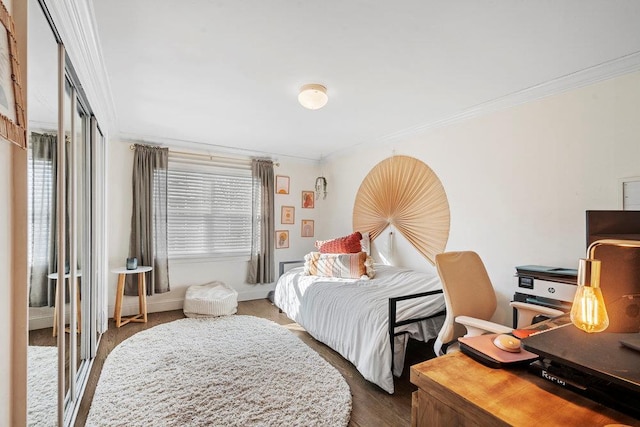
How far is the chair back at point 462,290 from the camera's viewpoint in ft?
6.39

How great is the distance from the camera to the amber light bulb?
2.39 feet

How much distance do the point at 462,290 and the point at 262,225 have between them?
10.6 ft

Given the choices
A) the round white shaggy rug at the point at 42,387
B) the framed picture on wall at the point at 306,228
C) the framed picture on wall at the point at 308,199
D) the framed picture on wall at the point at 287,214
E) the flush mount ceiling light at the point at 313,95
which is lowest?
the round white shaggy rug at the point at 42,387

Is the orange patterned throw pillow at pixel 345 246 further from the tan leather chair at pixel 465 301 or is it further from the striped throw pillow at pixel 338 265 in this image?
the tan leather chair at pixel 465 301

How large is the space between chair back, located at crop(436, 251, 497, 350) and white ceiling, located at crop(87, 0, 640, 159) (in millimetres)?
1372

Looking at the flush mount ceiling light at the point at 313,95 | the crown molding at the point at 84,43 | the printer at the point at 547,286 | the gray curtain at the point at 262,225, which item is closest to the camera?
the crown molding at the point at 84,43

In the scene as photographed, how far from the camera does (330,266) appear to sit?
355cm

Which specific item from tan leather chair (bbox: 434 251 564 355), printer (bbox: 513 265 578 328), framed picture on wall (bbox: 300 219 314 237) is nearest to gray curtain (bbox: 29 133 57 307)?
tan leather chair (bbox: 434 251 564 355)

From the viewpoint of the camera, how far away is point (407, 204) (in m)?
3.67

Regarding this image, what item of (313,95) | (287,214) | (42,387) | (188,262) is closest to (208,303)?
(188,262)

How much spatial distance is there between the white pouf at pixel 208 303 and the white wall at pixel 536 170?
2774 mm

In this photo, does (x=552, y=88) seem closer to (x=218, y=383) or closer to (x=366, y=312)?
(x=366, y=312)

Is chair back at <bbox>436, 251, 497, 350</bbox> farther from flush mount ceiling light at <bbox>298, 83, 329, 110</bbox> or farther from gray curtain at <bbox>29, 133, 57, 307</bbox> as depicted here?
gray curtain at <bbox>29, 133, 57, 307</bbox>

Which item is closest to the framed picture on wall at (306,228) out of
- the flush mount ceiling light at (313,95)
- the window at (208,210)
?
the window at (208,210)
